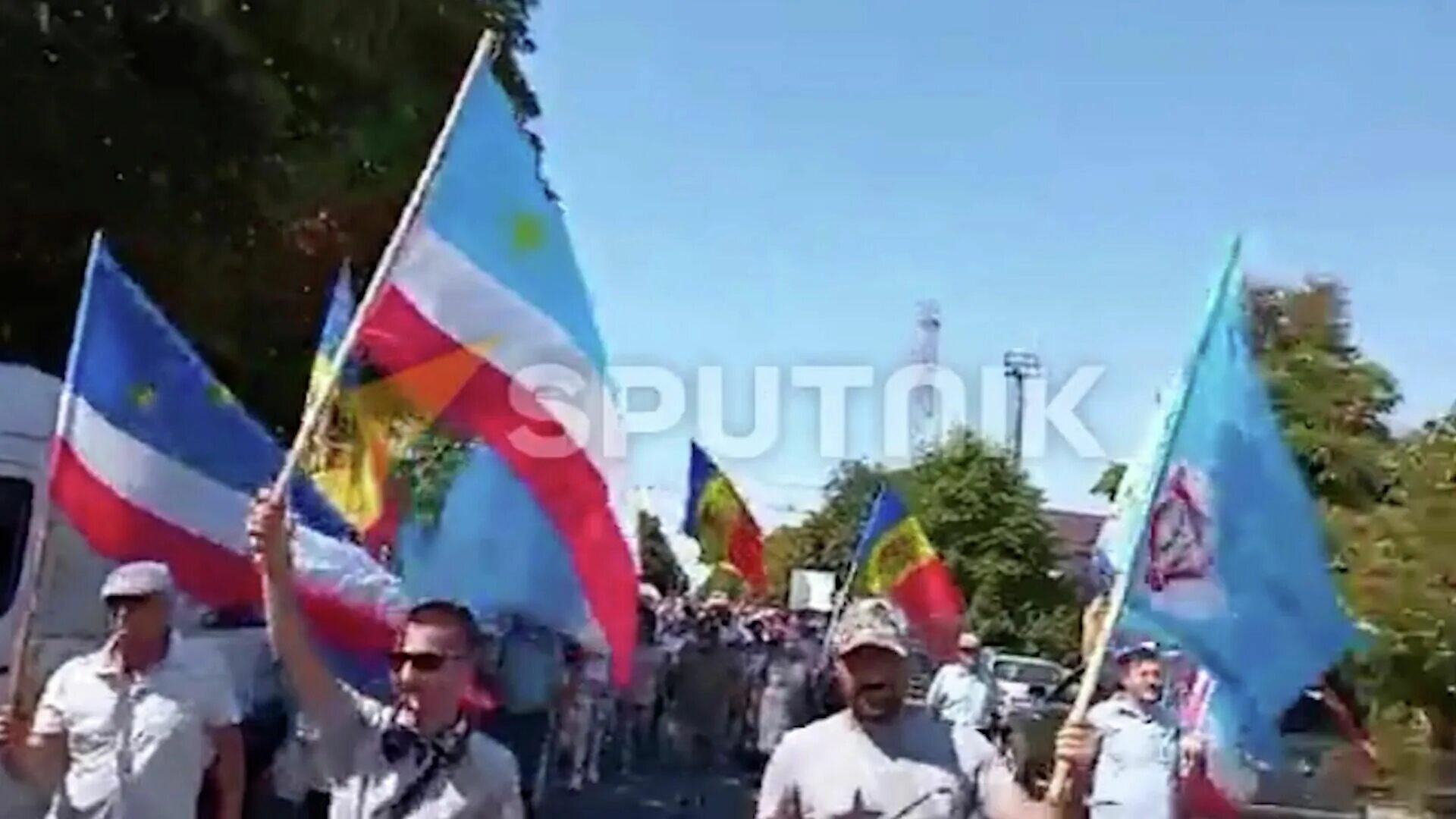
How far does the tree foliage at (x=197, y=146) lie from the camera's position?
1517 cm

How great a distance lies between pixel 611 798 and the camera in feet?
64.4

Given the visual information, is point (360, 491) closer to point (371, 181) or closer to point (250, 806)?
point (250, 806)

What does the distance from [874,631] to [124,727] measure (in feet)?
7.63

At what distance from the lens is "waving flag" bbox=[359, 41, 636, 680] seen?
6523 millimetres

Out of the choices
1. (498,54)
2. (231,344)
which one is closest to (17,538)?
(231,344)

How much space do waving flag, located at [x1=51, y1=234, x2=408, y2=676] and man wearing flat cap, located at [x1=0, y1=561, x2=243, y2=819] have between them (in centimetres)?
89

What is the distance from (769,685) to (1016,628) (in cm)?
3038

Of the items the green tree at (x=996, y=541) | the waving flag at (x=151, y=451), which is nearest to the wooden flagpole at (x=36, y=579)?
the waving flag at (x=151, y=451)

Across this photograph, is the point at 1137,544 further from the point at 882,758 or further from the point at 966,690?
the point at 966,690

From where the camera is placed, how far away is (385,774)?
5.07 meters

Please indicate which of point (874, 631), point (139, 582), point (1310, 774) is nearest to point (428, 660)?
point (874, 631)

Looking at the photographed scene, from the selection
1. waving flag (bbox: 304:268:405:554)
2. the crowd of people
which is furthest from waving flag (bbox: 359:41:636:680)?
waving flag (bbox: 304:268:405:554)

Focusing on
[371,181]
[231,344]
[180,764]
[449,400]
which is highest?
[371,181]

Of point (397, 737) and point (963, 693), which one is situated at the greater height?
point (963, 693)
